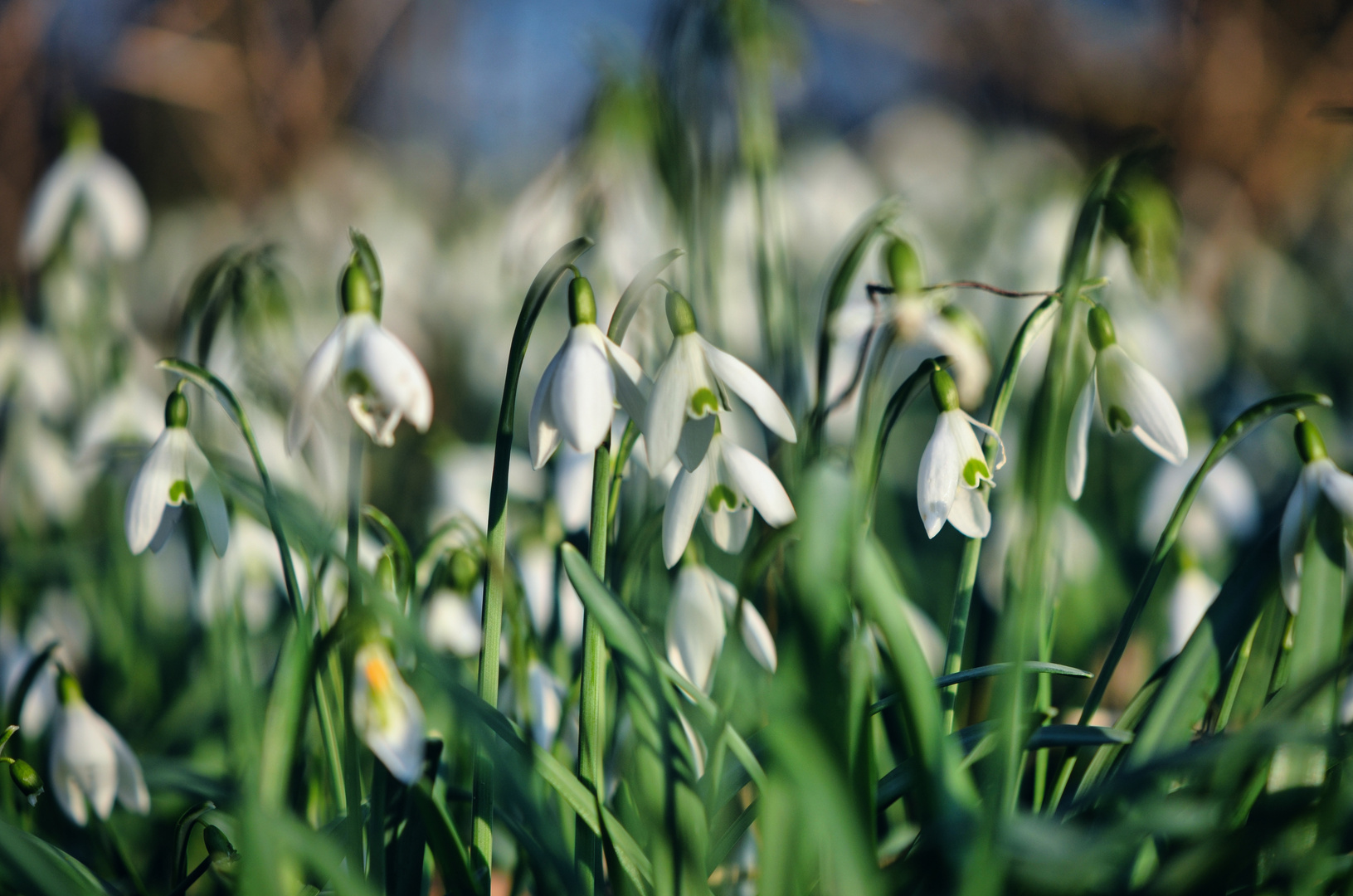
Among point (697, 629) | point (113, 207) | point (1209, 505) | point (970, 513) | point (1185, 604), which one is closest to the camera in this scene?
point (970, 513)

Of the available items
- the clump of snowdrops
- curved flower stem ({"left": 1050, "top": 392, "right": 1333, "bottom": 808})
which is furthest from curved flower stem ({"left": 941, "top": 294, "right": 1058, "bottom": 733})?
curved flower stem ({"left": 1050, "top": 392, "right": 1333, "bottom": 808})

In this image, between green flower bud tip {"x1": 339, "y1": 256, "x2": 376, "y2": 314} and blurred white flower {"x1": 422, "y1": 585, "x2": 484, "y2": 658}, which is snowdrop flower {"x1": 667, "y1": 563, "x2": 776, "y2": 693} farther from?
green flower bud tip {"x1": 339, "y1": 256, "x2": 376, "y2": 314}

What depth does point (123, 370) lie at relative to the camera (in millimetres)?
1766

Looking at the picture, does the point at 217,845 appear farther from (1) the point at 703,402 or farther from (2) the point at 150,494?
(1) the point at 703,402

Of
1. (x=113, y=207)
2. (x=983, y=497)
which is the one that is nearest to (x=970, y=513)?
(x=983, y=497)

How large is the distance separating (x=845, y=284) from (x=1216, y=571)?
121 cm

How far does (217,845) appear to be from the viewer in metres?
0.86

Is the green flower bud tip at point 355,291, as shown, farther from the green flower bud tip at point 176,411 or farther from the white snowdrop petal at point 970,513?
the white snowdrop petal at point 970,513

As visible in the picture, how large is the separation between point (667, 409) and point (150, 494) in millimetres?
529

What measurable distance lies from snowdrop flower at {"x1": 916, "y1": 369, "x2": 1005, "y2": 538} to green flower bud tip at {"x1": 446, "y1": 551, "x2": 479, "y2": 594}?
0.56m

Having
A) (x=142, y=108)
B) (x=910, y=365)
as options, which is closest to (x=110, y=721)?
(x=910, y=365)

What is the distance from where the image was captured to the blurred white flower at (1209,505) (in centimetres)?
162

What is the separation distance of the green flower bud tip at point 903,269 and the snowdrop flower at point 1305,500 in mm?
391

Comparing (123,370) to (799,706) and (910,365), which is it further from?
(910,365)
